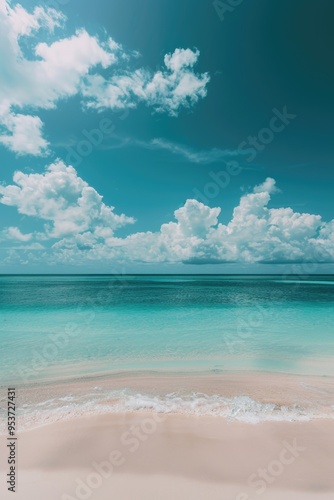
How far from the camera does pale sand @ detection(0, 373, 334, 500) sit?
420 centimetres

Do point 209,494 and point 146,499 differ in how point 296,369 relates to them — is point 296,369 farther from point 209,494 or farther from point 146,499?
point 146,499

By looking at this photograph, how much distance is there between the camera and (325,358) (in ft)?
37.8

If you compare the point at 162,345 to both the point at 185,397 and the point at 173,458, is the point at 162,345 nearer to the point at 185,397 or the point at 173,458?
the point at 185,397

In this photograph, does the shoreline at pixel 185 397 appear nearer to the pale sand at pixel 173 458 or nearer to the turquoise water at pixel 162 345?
the pale sand at pixel 173 458

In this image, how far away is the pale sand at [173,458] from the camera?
4.20m

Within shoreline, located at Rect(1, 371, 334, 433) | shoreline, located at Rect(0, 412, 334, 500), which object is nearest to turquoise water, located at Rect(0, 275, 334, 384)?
shoreline, located at Rect(1, 371, 334, 433)

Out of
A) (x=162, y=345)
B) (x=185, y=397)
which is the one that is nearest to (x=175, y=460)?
(x=185, y=397)

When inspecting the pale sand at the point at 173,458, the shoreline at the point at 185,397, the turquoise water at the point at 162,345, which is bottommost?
the turquoise water at the point at 162,345

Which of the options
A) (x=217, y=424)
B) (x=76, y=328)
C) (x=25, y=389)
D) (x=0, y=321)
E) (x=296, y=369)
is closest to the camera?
(x=217, y=424)

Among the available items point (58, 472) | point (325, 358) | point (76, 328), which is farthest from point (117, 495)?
point (76, 328)

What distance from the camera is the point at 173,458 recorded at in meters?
4.94

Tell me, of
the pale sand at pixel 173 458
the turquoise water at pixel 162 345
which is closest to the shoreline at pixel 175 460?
the pale sand at pixel 173 458

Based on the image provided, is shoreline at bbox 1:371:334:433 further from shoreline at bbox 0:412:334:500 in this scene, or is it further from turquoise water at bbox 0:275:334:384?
turquoise water at bbox 0:275:334:384

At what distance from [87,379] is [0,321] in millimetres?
17444
